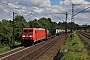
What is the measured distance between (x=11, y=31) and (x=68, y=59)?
102 ft

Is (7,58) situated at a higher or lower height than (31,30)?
lower

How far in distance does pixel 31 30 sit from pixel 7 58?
16471mm

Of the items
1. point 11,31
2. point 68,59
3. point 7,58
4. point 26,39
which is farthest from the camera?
point 11,31

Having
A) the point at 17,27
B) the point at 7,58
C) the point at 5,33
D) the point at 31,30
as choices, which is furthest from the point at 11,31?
the point at 7,58

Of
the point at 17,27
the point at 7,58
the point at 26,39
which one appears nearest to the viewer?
the point at 7,58

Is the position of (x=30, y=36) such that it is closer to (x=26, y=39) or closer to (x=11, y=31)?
(x=26, y=39)

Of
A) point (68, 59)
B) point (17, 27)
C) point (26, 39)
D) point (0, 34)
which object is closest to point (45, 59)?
point (68, 59)

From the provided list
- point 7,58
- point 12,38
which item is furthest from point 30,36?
point 7,58

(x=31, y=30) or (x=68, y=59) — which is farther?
(x=31, y=30)

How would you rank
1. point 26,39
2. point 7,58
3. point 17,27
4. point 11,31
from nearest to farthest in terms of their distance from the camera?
point 7,58 < point 26,39 < point 11,31 < point 17,27

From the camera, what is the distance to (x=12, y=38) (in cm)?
4228

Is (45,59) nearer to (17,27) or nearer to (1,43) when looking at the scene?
(1,43)

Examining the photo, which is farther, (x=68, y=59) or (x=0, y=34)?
(x=0, y=34)

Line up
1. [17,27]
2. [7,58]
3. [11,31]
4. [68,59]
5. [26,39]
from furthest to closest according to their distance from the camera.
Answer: [17,27] → [11,31] → [26,39] → [7,58] → [68,59]
